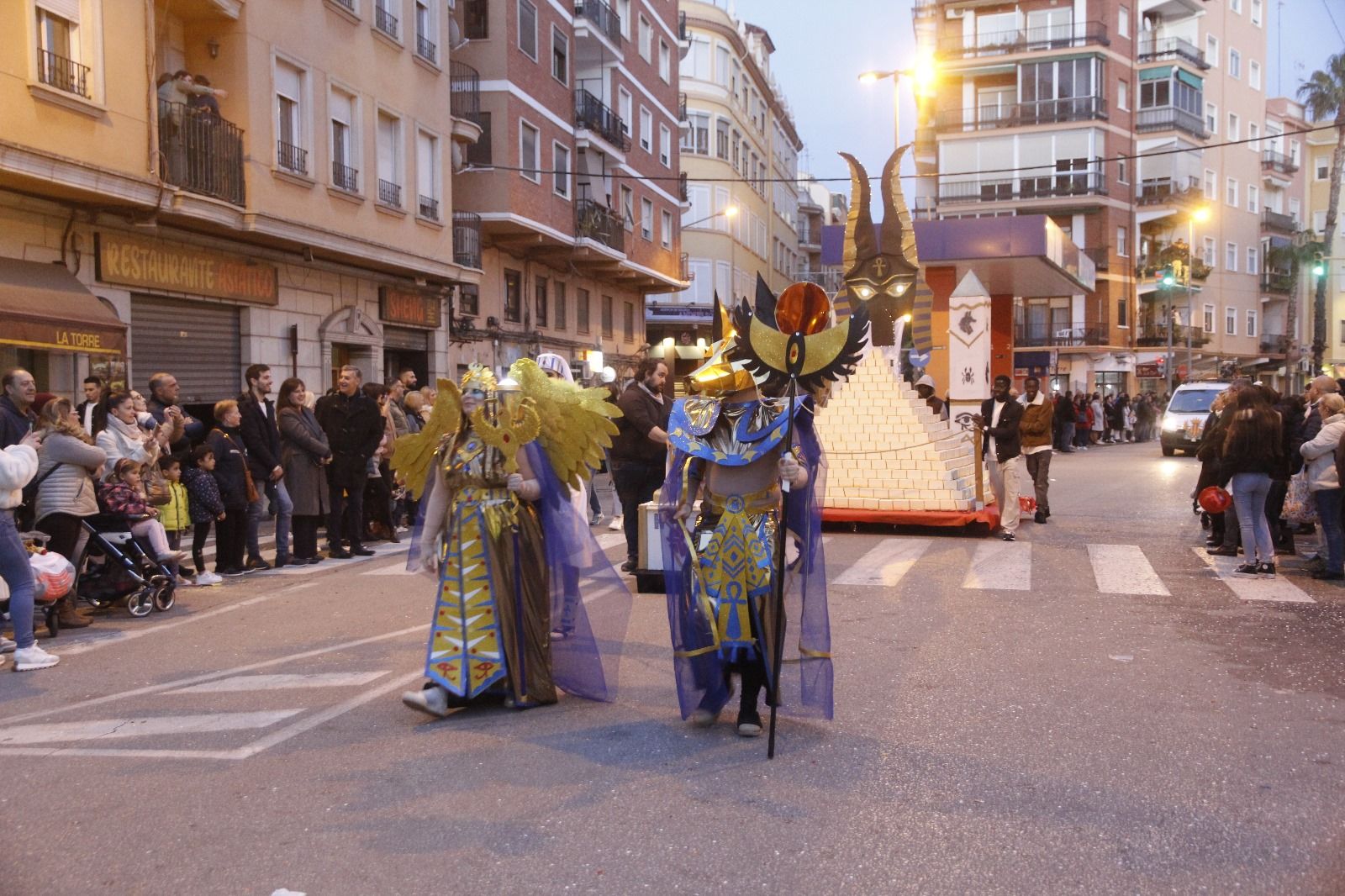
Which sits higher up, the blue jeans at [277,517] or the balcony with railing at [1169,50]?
the balcony with railing at [1169,50]

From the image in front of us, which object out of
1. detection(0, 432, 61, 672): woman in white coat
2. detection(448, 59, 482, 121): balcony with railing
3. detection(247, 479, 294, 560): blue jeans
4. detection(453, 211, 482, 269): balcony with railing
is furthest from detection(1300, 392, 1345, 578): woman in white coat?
detection(448, 59, 482, 121): balcony with railing

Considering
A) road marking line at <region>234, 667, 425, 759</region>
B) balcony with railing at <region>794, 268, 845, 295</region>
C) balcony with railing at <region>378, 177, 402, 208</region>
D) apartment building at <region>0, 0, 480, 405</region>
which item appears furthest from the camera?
balcony with railing at <region>794, 268, 845, 295</region>

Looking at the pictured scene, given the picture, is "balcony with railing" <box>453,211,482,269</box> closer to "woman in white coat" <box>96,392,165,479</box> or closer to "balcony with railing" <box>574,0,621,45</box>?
"balcony with railing" <box>574,0,621,45</box>

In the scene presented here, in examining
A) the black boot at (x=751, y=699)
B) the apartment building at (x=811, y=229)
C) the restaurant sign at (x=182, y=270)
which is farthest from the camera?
the apartment building at (x=811, y=229)

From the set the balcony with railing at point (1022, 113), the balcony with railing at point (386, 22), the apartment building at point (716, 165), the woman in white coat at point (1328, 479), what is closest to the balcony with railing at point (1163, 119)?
the balcony with railing at point (1022, 113)

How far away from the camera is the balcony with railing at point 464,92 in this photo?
26469mm

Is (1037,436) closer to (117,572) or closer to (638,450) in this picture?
(638,450)

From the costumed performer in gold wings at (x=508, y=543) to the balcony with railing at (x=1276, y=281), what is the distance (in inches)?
2686

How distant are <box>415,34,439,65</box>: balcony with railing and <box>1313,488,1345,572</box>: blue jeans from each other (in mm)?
17800

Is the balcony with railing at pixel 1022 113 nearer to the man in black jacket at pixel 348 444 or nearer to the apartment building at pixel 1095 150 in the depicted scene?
the apartment building at pixel 1095 150

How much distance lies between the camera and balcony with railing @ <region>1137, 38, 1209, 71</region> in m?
56.3

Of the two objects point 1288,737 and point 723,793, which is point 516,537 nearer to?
point 723,793

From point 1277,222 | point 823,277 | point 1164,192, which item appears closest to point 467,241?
point 1164,192

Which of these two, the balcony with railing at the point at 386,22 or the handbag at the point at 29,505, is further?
the balcony with railing at the point at 386,22
